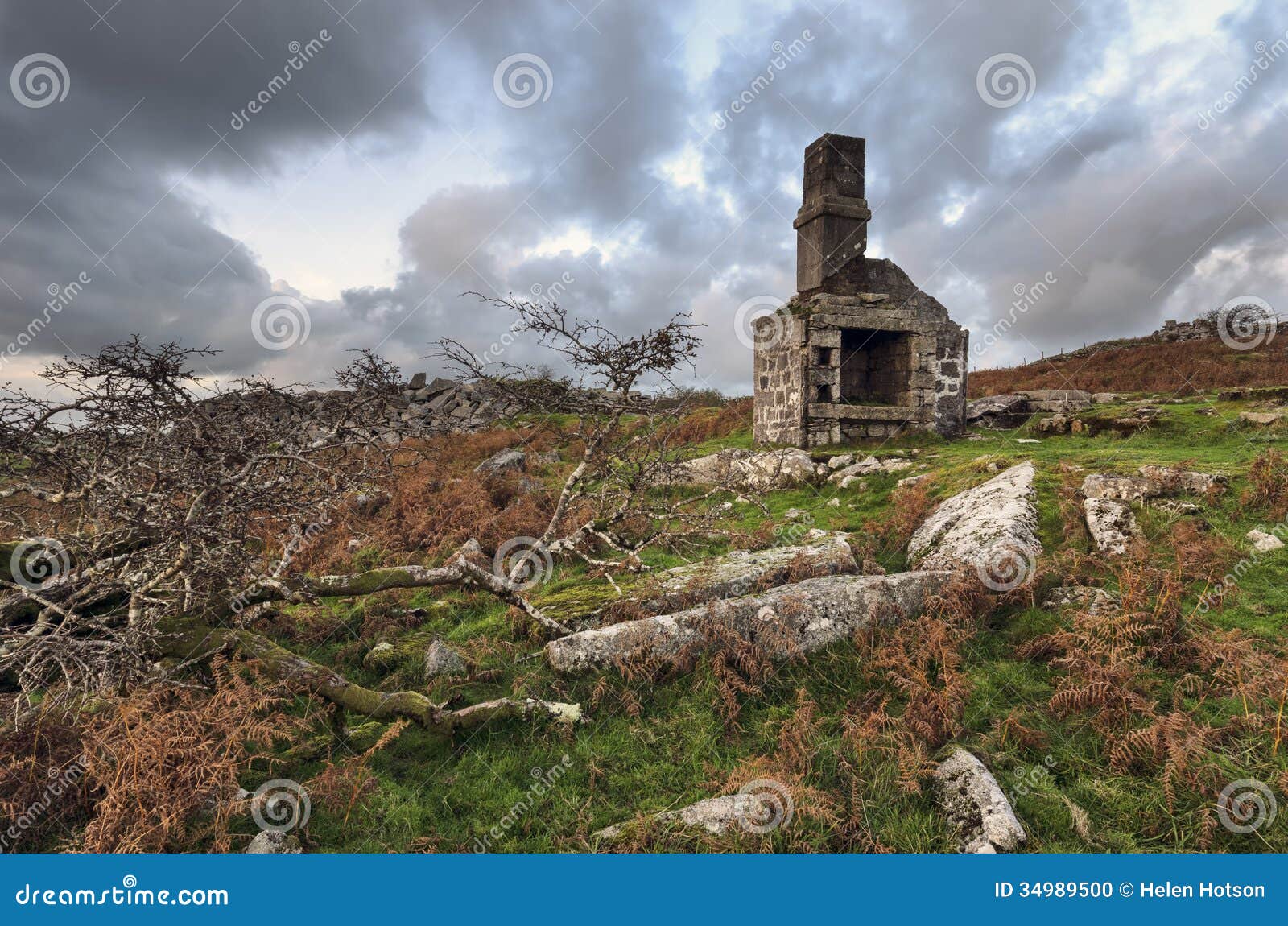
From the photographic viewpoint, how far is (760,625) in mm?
5430

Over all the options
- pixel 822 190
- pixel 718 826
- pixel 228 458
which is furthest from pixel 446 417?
pixel 718 826

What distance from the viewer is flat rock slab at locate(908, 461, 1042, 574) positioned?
249 inches

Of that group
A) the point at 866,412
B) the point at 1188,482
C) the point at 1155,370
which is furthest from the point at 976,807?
the point at 1155,370

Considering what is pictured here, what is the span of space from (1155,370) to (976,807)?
27.2 metres

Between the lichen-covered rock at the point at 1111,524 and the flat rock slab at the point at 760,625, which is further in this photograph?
the lichen-covered rock at the point at 1111,524

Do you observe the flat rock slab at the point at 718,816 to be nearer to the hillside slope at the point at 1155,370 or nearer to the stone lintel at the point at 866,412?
the stone lintel at the point at 866,412

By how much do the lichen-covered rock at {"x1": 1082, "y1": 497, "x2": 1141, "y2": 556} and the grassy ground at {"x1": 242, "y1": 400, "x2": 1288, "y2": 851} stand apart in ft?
0.59

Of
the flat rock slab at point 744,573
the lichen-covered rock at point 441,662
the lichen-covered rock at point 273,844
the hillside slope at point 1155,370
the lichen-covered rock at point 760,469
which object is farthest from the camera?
the hillside slope at point 1155,370

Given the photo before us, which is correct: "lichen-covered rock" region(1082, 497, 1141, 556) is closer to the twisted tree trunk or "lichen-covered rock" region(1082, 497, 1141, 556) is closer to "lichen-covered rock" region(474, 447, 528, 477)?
the twisted tree trunk

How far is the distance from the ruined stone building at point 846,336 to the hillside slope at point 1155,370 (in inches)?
383

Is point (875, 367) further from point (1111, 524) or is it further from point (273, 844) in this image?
point (273, 844)

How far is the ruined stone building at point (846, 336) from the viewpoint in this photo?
46.8 feet

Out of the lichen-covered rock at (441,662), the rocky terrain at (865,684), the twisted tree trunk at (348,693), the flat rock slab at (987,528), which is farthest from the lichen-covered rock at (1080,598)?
the lichen-covered rock at (441,662)

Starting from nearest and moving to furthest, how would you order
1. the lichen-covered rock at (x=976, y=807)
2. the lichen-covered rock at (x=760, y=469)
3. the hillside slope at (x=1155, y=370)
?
the lichen-covered rock at (x=976, y=807)
the lichen-covered rock at (x=760, y=469)
the hillside slope at (x=1155, y=370)
